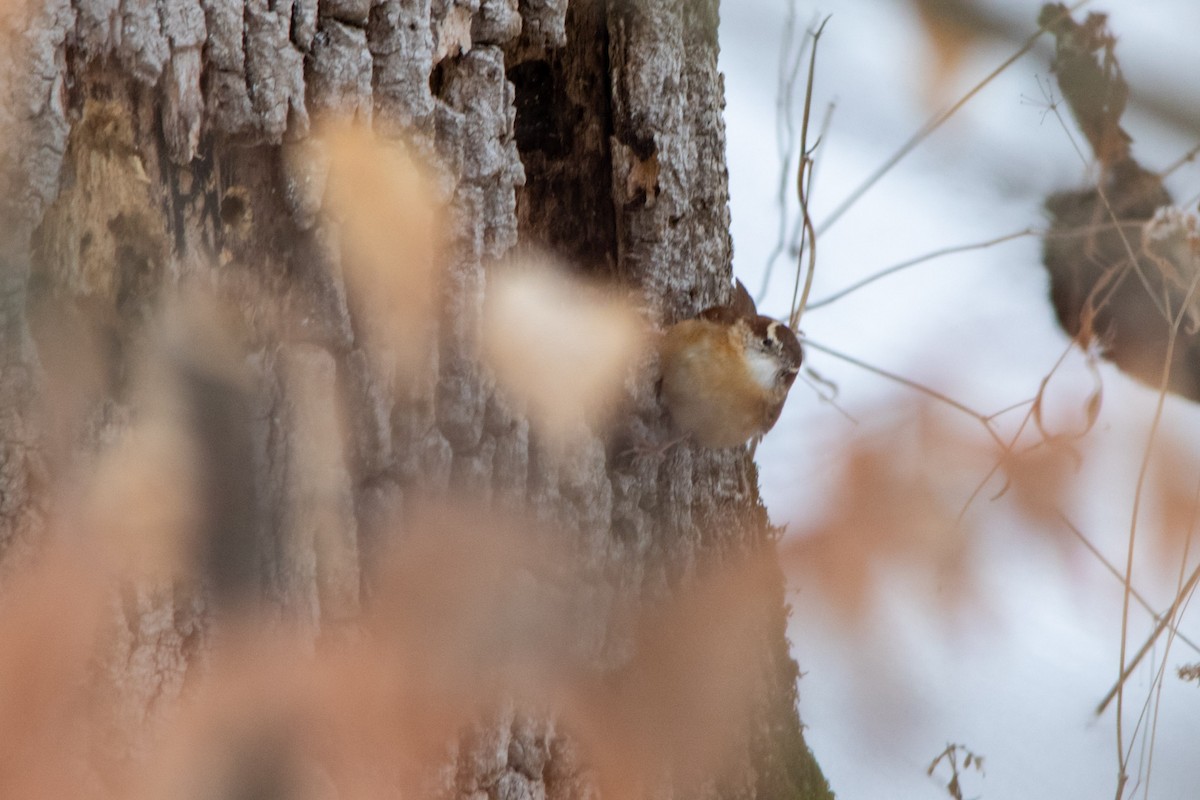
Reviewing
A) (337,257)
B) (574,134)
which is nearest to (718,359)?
(574,134)

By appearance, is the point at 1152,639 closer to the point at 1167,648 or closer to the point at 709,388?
the point at 1167,648

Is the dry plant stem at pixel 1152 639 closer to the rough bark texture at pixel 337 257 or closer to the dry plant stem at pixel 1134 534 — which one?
the dry plant stem at pixel 1134 534

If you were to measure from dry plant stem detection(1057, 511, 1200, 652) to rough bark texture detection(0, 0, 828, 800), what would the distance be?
26 cm

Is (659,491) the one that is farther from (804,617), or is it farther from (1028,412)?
(1028,412)

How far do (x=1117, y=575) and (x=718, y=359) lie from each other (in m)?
0.42

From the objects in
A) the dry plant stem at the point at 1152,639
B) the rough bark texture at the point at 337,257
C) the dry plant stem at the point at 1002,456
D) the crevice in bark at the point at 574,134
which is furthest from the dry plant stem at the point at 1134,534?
the crevice in bark at the point at 574,134

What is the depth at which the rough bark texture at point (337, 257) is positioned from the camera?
1.95 ft

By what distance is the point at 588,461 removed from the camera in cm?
86

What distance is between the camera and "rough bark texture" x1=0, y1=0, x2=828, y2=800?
0.60 metres

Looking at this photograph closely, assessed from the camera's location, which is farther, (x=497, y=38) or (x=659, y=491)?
(x=659, y=491)

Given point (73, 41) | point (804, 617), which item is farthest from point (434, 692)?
point (73, 41)

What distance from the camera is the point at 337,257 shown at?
71 cm

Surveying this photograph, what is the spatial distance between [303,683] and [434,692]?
3.8 inches

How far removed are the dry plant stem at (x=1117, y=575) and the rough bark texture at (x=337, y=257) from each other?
261 mm
